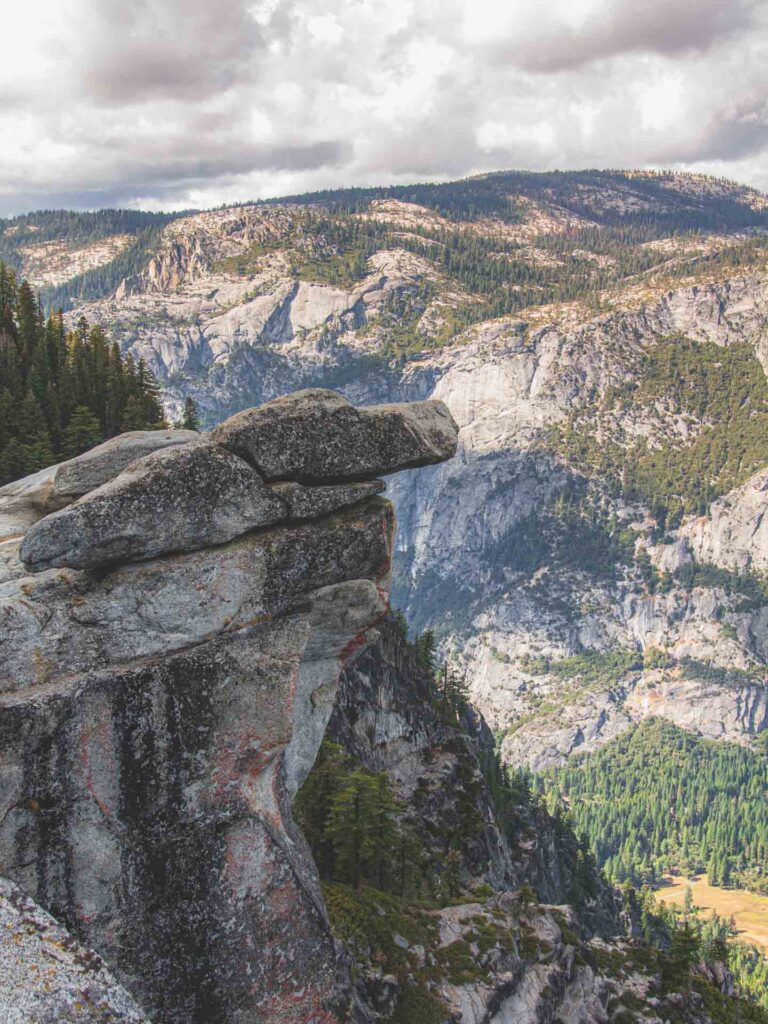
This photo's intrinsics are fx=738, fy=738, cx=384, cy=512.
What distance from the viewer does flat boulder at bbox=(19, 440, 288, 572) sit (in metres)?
23.4

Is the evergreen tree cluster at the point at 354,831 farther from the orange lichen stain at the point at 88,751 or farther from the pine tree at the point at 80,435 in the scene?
the pine tree at the point at 80,435

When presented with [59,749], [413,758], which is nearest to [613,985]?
[413,758]

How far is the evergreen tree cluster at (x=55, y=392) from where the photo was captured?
8956 centimetres

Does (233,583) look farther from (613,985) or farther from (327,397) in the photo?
(613,985)

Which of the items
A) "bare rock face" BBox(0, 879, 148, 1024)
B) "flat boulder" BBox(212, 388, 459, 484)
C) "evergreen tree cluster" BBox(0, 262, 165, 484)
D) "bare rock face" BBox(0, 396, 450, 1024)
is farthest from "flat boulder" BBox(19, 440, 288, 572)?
"evergreen tree cluster" BBox(0, 262, 165, 484)

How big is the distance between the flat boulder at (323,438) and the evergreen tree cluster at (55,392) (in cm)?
6302

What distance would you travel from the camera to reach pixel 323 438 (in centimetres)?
2734

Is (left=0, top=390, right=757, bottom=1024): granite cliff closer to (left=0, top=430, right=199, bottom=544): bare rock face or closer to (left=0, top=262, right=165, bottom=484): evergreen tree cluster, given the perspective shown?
(left=0, top=430, right=199, bottom=544): bare rock face

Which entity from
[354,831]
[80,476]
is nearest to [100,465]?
[80,476]

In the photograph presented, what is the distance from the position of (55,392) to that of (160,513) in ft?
312

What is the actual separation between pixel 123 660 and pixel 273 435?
29.9 ft

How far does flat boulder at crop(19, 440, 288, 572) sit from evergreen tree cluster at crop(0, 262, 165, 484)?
62956mm

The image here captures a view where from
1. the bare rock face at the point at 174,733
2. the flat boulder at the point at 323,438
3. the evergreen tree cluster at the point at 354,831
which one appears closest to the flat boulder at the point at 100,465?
the flat boulder at the point at 323,438

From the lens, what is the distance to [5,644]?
22.8 m
